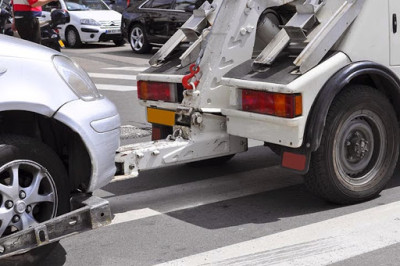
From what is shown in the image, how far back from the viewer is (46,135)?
14.9 feet

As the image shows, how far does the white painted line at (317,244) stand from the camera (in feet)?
15.2

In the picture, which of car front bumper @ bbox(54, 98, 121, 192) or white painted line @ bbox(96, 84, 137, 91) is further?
white painted line @ bbox(96, 84, 137, 91)

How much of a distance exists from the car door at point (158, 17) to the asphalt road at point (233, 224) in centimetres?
1104

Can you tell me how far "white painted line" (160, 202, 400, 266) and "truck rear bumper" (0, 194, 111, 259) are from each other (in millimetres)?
626

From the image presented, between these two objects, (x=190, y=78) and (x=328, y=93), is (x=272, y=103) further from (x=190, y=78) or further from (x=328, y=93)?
(x=190, y=78)

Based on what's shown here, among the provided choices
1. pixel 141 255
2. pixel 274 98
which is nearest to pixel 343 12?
pixel 274 98

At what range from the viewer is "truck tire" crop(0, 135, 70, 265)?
13.4ft

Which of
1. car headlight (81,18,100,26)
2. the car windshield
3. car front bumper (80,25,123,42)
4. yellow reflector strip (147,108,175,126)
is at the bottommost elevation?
yellow reflector strip (147,108,175,126)

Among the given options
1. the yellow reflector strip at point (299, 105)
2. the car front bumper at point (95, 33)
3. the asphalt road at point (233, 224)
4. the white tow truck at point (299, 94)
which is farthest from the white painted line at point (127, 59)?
the yellow reflector strip at point (299, 105)

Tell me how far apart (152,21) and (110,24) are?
3055mm

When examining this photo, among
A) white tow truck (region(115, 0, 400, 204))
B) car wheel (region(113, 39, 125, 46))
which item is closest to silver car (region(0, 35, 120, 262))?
white tow truck (region(115, 0, 400, 204))

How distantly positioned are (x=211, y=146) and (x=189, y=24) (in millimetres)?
1280

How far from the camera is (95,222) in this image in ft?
14.2

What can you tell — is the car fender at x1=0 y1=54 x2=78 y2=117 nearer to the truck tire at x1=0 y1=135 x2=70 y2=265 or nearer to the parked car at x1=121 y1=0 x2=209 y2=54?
the truck tire at x1=0 y1=135 x2=70 y2=265
